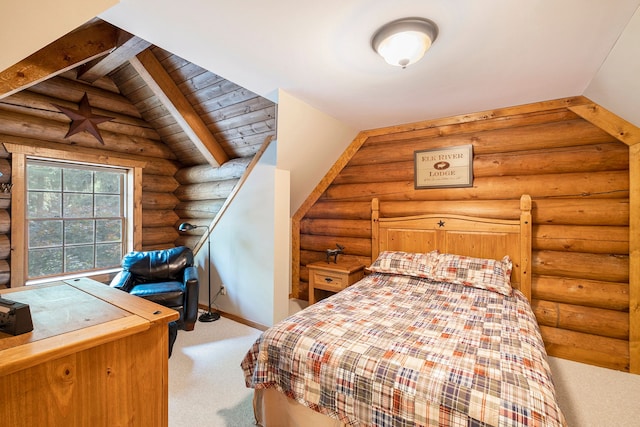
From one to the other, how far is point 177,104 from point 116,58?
66cm

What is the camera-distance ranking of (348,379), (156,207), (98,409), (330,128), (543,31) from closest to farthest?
(98,409) → (348,379) → (543,31) → (330,128) → (156,207)

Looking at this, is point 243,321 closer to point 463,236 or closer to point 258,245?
point 258,245

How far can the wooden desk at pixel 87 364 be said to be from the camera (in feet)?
3.03

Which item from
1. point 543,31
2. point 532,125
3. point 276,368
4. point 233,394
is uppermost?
point 543,31

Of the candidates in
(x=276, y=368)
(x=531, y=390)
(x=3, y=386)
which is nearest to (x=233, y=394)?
(x=276, y=368)

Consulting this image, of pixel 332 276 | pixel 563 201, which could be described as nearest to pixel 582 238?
pixel 563 201

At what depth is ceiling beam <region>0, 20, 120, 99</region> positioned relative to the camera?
6.67 ft

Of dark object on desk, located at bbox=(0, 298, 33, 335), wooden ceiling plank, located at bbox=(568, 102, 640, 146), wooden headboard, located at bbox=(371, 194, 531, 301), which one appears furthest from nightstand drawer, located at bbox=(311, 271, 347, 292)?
wooden ceiling plank, located at bbox=(568, 102, 640, 146)

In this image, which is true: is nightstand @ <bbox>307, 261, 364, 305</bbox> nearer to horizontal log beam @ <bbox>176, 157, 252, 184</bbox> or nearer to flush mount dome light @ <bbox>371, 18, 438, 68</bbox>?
horizontal log beam @ <bbox>176, 157, 252, 184</bbox>

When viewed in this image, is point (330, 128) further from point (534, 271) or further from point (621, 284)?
point (621, 284)

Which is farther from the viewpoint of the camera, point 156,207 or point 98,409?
point 156,207

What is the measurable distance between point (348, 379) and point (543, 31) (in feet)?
7.13

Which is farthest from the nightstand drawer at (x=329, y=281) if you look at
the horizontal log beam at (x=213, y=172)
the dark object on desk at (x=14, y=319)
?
the dark object on desk at (x=14, y=319)

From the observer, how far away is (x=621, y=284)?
243cm
